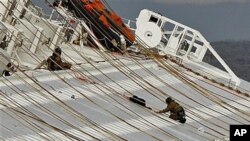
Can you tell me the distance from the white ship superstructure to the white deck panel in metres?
0.03

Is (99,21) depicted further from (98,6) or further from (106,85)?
(106,85)

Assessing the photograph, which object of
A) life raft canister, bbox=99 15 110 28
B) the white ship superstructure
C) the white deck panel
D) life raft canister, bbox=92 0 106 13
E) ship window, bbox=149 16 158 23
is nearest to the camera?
the white deck panel

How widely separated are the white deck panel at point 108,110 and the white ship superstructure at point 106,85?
31mm

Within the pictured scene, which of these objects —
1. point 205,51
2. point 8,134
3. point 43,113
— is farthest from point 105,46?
point 8,134

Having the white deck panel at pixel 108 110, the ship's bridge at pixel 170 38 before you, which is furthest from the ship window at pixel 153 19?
the white deck panel at pixel 108 110

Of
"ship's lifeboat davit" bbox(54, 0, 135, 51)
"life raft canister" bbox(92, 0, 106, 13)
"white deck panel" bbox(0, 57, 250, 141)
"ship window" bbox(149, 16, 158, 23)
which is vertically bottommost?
"white deck panel" bbox(0, 57, 250, 141)

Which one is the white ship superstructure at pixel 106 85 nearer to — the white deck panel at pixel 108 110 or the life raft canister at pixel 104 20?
the white deck panel at pixel 108 110

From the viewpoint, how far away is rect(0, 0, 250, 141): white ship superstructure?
19328 mm

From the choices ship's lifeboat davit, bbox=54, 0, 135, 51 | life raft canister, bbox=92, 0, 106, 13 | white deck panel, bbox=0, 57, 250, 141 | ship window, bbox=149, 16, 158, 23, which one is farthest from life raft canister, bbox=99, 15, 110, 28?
ship window, bbox=149, 16, 158, 23

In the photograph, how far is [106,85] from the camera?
79.3ft

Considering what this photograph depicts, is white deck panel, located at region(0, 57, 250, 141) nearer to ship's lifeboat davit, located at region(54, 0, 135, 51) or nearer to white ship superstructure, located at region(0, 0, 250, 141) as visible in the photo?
white ship superstructure, located at region(0, 0, 250, 141)

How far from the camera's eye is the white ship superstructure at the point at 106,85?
1933 cm

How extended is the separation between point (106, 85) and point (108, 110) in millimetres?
2961

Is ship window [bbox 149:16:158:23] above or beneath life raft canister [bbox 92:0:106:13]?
above
